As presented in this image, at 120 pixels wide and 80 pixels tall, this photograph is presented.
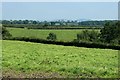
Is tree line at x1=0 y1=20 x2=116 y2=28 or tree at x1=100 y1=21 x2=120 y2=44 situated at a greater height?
tree line at x1=0 y1=20 x2=116 y2=28

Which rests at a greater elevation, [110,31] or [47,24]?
[47,24]

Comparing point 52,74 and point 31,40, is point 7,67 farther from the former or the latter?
point 31,40

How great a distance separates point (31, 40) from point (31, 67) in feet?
112

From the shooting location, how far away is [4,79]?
10.9 m

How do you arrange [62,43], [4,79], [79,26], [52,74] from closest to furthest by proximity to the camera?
1. [4,79]
2. [52,74]
3. [62,43]
4. [79,26]

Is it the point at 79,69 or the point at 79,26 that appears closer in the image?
the point at 79,69

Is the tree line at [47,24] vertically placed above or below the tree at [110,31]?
above

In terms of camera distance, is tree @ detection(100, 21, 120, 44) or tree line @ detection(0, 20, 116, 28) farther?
tree line @ detection(0, 20, 116, 28)

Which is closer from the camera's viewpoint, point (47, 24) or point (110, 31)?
point (110, 31)

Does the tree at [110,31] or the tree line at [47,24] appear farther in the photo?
the tree line at [47,24]

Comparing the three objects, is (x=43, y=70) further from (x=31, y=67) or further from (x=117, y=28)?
(x=117, y=28)

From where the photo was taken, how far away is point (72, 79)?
37.1 feet

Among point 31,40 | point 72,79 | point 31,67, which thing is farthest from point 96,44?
point 72,79

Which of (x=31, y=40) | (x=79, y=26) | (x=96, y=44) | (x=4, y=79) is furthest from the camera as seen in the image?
(x=79, y=26)
